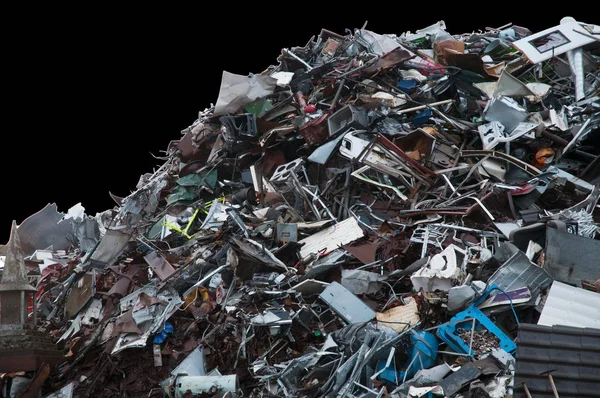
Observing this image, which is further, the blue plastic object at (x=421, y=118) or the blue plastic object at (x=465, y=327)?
the blue plastic object at (x=421, y=118)

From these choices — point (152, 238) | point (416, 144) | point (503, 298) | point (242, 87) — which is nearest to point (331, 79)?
point (242, 87)

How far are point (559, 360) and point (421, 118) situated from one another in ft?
26.8

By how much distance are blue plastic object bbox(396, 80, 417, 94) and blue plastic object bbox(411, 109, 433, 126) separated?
3.44 ft

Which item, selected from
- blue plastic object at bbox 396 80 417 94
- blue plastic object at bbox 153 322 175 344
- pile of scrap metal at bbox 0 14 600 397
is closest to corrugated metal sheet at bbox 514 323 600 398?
pile of scrap metal at bbox 0 14 600 397

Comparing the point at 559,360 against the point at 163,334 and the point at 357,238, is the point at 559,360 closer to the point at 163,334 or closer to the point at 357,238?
the point at 357,238

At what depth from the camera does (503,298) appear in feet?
38.9

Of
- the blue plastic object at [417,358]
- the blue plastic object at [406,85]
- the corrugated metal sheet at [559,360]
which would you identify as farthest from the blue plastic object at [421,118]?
the corrugated metal sheet at [559,360]

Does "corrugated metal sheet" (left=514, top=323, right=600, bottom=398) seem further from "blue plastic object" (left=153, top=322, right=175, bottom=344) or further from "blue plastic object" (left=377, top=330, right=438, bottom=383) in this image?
"blue plastic object" (left=153, top=322, right=175, bottom=344)

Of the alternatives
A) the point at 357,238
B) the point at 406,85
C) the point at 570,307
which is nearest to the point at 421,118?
the point at 406,85

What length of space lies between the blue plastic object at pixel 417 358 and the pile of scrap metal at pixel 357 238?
0.09 ft

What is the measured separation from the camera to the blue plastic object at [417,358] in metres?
11.3

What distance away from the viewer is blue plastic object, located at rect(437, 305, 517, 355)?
11.3 meters

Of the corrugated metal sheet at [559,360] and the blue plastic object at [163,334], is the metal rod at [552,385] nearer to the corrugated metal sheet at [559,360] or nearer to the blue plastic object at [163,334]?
the corrugated metal sheet at [559,360]

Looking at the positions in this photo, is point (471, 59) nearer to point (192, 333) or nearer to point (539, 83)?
point (539, 83)
